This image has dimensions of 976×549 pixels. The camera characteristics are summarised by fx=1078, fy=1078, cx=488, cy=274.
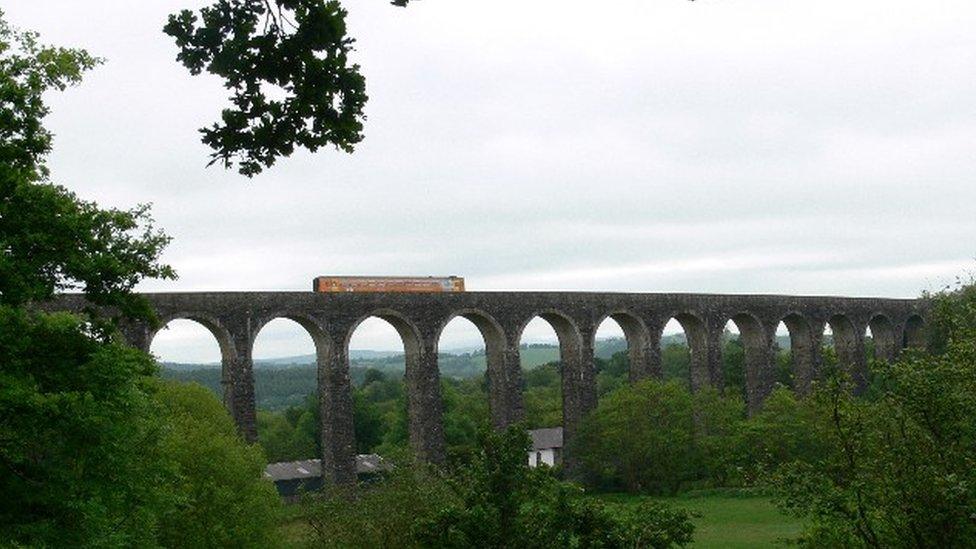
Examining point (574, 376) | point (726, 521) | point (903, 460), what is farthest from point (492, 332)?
point (903, 460)

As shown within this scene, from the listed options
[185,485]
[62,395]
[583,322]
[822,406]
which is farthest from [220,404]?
[822,406]

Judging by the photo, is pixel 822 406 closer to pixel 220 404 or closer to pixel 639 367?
pixel 220 404

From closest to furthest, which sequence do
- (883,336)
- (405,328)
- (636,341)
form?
(405,328), (636,341), (883,336)

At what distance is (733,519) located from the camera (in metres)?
32.7

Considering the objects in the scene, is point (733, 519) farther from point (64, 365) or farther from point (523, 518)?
point (64, 365)

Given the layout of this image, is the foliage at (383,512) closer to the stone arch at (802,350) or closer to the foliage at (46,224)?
the foliage at (46,224)

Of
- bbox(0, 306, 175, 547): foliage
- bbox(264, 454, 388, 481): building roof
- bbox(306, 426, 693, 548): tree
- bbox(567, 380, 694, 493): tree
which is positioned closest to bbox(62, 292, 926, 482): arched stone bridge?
bbox(567, 380, 694, 493): tree

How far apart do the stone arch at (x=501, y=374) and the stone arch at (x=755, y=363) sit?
12.8 metres

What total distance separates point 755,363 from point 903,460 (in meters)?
34.5

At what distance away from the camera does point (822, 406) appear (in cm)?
1220

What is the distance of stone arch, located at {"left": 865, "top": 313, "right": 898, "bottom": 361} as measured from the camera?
173 ft

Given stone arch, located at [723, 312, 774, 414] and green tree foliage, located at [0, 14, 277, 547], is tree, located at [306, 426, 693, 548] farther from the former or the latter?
stone arch, located at [723, 312, 774, 414]

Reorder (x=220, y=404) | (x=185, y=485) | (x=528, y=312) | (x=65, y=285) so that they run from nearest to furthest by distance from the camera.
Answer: (x=65, y=285) → (x=185, y=485) → (x=220, y=404) → (x=528, y=312)

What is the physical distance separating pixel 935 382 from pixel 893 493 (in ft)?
4.25
